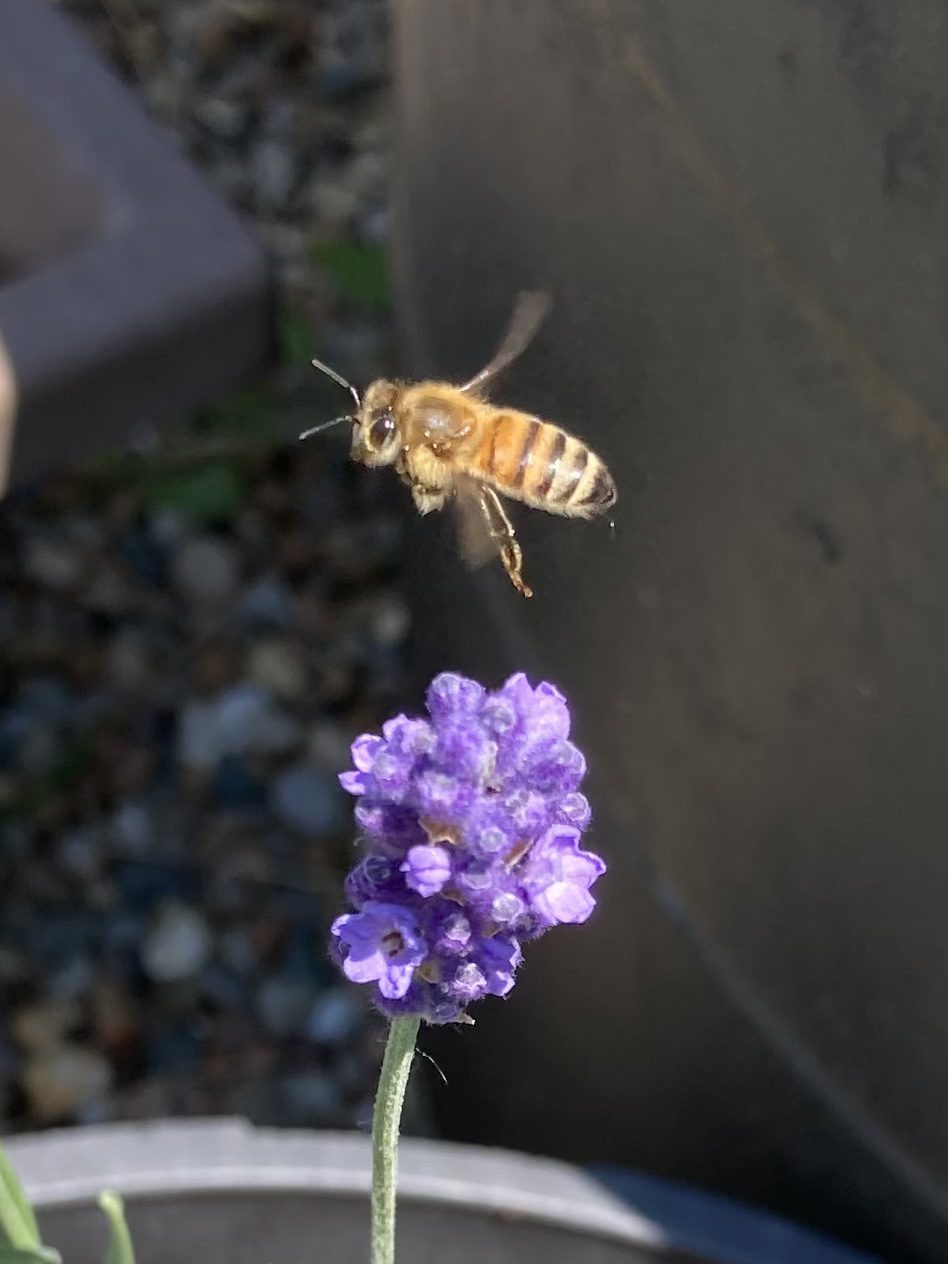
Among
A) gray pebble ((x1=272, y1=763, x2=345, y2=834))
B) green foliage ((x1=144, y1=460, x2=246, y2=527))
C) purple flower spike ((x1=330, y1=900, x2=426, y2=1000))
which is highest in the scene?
green foliage ((x1=144, y1=460, x2=246, y2=527))

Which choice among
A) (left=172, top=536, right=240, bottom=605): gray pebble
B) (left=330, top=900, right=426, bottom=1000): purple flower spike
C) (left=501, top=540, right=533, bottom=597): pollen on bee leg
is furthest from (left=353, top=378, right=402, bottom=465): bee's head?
(left=172, top=536, right=240, bottom=605): gray pebble

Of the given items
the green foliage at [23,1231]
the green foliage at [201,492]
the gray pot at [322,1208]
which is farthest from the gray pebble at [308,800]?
the green foliage at [23,1231]

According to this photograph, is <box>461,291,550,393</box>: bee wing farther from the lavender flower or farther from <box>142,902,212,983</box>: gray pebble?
<box>142,902,212,983</box>: gray pebble

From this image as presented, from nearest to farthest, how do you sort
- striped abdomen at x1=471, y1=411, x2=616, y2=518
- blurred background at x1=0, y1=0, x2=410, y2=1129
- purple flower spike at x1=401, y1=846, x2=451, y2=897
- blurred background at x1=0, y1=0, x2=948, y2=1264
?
1. purple flower spike at x1=401, y1=846, x2=451, y2=897
2. blurred background at x1=0, y1=0, x2=948, y2=1264
3. striped abdomen at x1=471, y1=411, x2=616, y2=518
4. blurred background at x1=0, y1=0, x2=410, y2=1129

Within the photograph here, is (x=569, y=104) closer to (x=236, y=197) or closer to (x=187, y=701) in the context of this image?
(x=187, y=701)

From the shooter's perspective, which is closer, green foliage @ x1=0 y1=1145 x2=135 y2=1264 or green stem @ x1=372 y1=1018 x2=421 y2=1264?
green stem @ x1=372 y1=1018 x2=421 y2=1264

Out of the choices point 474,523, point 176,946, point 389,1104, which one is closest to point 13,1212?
point 389,1104
